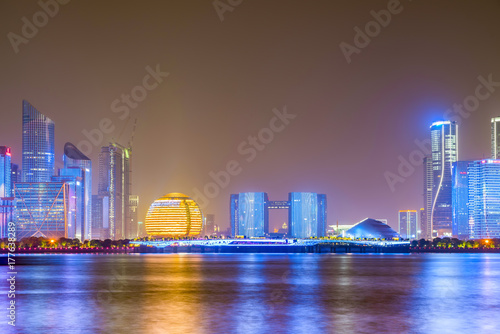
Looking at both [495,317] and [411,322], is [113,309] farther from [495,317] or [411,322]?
[495,317]

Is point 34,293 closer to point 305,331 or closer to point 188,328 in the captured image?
point 188,328

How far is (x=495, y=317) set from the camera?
53469mm

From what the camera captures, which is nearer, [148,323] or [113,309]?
[148,323]

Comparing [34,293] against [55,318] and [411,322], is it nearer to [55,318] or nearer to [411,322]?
[55,318]

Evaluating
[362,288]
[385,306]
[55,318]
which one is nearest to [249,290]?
[362,288]

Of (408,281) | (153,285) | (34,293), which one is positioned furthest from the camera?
(408,281)

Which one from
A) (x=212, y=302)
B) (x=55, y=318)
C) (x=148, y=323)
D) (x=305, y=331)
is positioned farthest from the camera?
(x=212, y=302)

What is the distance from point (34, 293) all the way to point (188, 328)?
122ft

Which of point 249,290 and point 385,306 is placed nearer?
point 385,306

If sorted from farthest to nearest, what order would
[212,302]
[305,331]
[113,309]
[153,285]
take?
[153,285] → [212,302] → [113,309] → [305,331]

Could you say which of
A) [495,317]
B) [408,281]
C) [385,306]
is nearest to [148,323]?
[385,306]

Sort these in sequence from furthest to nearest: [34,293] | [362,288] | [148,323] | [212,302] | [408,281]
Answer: [408,281]
[362,288]
[34,293]
[212,302]
[148,323]

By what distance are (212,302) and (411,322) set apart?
22.5 metres

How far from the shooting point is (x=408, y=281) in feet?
324
